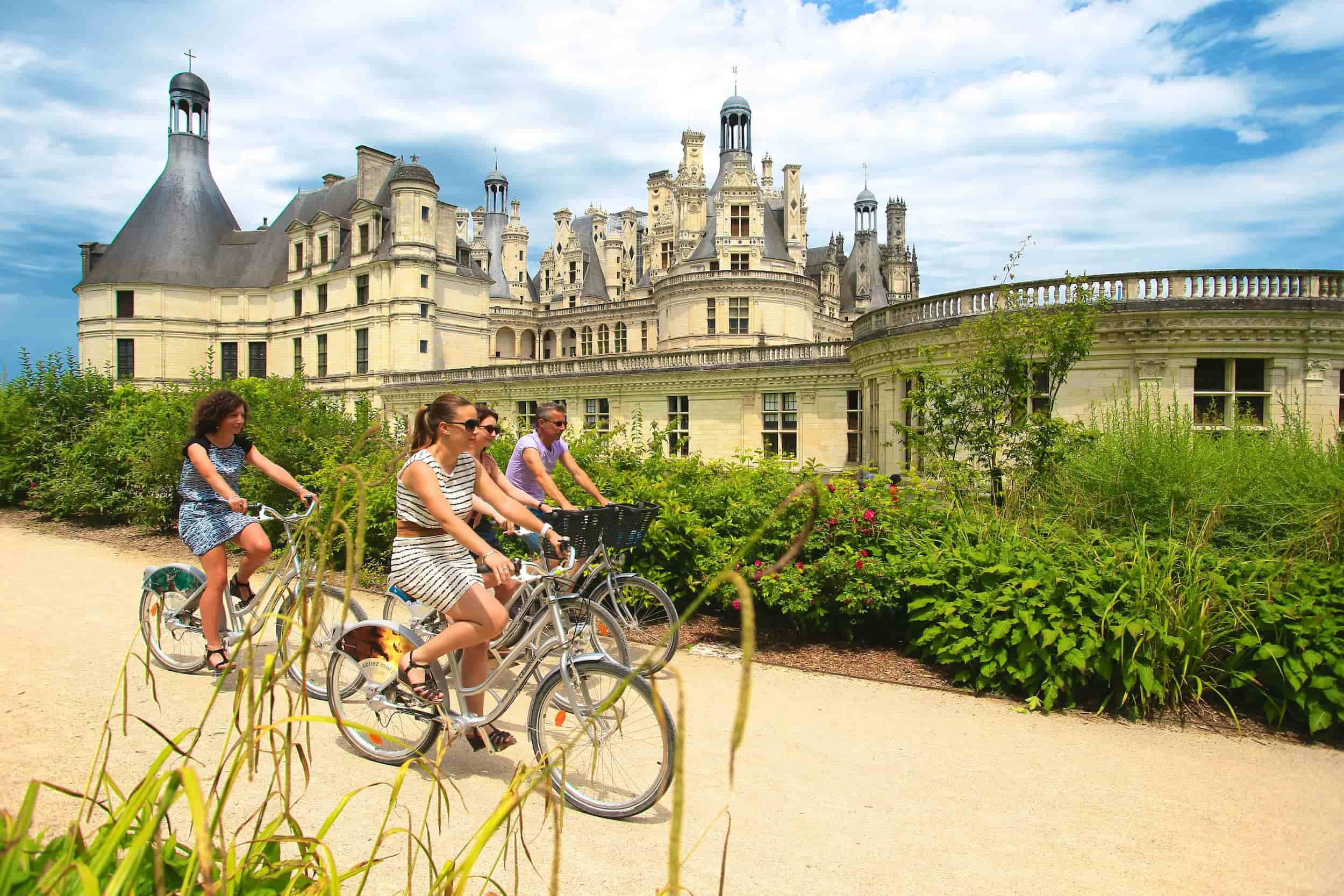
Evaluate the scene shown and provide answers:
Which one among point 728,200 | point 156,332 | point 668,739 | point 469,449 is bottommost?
point 668,739

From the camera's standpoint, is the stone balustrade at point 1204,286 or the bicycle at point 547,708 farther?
the stone balustrade at point 1204,286

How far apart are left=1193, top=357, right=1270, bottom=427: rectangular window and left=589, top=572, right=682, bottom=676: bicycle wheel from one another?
1186cm

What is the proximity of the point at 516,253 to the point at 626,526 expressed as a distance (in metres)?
58.7

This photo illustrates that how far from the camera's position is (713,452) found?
25797 millimetres

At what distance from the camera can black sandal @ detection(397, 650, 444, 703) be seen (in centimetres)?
400

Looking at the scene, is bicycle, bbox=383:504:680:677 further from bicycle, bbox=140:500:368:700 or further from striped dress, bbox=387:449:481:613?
bicycle, bbox=140:500:368:700

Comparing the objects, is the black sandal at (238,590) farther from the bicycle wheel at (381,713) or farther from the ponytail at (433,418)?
the ponytail at (433,418)

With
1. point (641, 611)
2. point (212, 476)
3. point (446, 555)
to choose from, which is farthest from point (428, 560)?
point (641, 611)

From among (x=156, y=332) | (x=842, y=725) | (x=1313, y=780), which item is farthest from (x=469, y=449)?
(x=156, y=332)

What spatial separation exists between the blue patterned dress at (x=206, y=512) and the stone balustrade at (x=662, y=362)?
64.6 feet

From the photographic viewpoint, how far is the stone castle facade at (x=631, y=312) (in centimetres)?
1371

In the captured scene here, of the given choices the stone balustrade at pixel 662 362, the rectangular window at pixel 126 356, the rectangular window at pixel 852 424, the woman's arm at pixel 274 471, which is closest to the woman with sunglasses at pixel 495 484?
the woman's arm at pixel 274 471

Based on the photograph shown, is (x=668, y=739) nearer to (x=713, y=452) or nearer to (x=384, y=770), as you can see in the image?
(x=384, y=770)

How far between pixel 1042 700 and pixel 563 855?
3.54 metres
